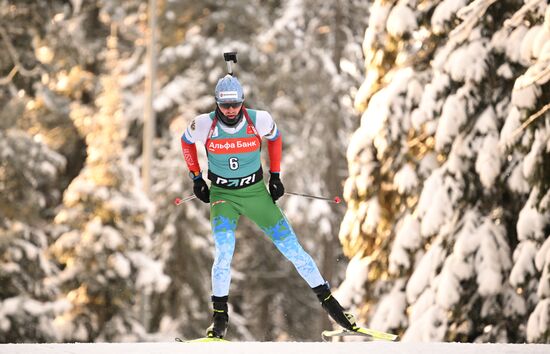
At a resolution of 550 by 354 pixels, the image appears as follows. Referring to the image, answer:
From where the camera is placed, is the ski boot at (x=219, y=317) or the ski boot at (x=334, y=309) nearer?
the ski boot at (x=219, y=317)

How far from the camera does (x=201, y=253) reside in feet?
92.3

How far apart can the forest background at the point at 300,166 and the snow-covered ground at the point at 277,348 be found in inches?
128

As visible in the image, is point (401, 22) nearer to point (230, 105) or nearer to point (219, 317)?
point (230, 105)

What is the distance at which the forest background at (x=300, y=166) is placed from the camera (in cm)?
1311

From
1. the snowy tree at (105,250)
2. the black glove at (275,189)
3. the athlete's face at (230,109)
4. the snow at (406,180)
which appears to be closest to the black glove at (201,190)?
the black glove at (275,189)

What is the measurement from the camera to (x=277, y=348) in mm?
7734

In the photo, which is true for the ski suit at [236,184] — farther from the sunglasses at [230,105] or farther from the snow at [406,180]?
the snow at [406,180]

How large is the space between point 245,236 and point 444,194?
17.0 meters

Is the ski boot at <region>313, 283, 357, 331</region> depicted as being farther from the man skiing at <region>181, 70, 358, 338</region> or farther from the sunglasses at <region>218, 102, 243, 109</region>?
the sunglasses at <region>218, 102, 243, 109</region>

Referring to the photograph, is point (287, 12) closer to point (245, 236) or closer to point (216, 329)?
point (245, 236)

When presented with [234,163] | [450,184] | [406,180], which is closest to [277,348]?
[234,163]

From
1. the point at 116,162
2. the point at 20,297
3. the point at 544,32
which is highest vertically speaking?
the point at 544,32

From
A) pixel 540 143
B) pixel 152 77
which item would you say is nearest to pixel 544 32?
pixel 540 143

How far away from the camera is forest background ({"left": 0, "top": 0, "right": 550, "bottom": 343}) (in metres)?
13.1
